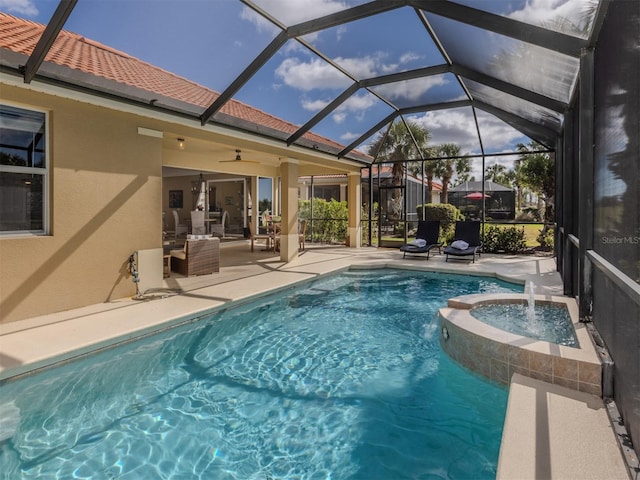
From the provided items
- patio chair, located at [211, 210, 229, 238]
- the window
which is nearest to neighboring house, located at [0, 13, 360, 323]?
the window

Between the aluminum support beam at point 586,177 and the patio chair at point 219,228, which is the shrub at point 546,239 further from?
the patio chair at point 219,228

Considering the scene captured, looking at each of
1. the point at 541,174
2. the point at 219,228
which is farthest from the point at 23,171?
the point at 541,174

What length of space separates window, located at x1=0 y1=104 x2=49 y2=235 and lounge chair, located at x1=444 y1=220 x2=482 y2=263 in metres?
9.47

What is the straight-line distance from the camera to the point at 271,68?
23.2 ft

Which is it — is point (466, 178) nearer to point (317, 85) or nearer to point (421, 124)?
point (421, 124)

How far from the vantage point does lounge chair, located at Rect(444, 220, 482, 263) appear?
10934mm

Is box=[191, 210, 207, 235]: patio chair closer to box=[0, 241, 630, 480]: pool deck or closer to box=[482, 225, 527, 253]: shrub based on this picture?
box=[0, 241, 630, 480]: pool deck

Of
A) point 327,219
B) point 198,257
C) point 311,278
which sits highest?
point 327,219

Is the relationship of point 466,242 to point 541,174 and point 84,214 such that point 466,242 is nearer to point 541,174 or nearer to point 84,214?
point 541,174

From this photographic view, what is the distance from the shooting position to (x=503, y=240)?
508 inches

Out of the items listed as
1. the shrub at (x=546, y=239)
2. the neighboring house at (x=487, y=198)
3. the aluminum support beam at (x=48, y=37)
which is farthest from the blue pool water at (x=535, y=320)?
the neighboring house at (x=487, y=198)

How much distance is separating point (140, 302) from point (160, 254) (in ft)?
3.79

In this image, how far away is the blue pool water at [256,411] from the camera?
2854 millimetres

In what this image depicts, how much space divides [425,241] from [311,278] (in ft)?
16.2
